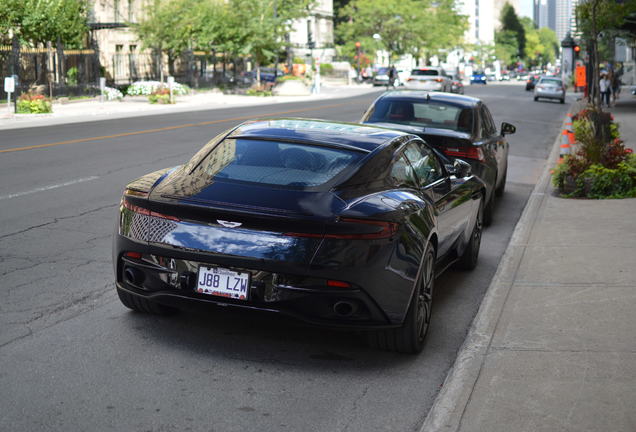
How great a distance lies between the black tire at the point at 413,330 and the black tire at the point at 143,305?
152 centimetres

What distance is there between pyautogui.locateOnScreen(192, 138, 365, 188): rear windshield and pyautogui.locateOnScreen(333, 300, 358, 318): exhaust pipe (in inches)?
32.2

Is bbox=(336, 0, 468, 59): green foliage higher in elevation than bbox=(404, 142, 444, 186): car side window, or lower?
higher

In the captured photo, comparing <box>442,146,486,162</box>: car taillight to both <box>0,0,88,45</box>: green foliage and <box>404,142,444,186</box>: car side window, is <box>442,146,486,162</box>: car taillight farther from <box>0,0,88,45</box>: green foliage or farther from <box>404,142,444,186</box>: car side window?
<box>0,0,88,45</box>: green foliage

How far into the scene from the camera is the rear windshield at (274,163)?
19.1ft

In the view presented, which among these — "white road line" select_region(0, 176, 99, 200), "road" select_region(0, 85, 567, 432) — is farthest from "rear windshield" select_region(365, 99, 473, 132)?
"white road line" select_region(0, 176, 99, 200)

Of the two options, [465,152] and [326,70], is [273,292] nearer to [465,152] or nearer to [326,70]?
[465,152]

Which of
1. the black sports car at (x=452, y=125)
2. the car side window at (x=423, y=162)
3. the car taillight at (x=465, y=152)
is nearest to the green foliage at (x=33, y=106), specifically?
the black sports car at (x=452, y=125)

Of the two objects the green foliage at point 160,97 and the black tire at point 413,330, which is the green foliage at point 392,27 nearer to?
the green foliage at point 160,97

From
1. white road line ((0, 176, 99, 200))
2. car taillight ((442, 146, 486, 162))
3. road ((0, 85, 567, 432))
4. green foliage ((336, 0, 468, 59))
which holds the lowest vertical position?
road ((0, 85, 567, 432))

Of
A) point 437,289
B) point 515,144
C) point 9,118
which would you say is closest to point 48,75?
point 9,118

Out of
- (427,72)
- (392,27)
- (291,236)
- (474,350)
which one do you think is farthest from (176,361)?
(392,27)

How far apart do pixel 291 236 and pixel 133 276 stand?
116cm

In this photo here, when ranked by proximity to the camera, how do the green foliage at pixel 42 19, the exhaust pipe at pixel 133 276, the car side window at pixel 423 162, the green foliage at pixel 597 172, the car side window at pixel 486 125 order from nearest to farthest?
the exhaust pipe at pixel 133 276 < the car side window at pixel 423 162 < the car side window at pixel 486 125 < the green foliage at pixel 597 172 < the green foliage at pixel 42 19

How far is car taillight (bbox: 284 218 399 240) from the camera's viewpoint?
523 centimetres
